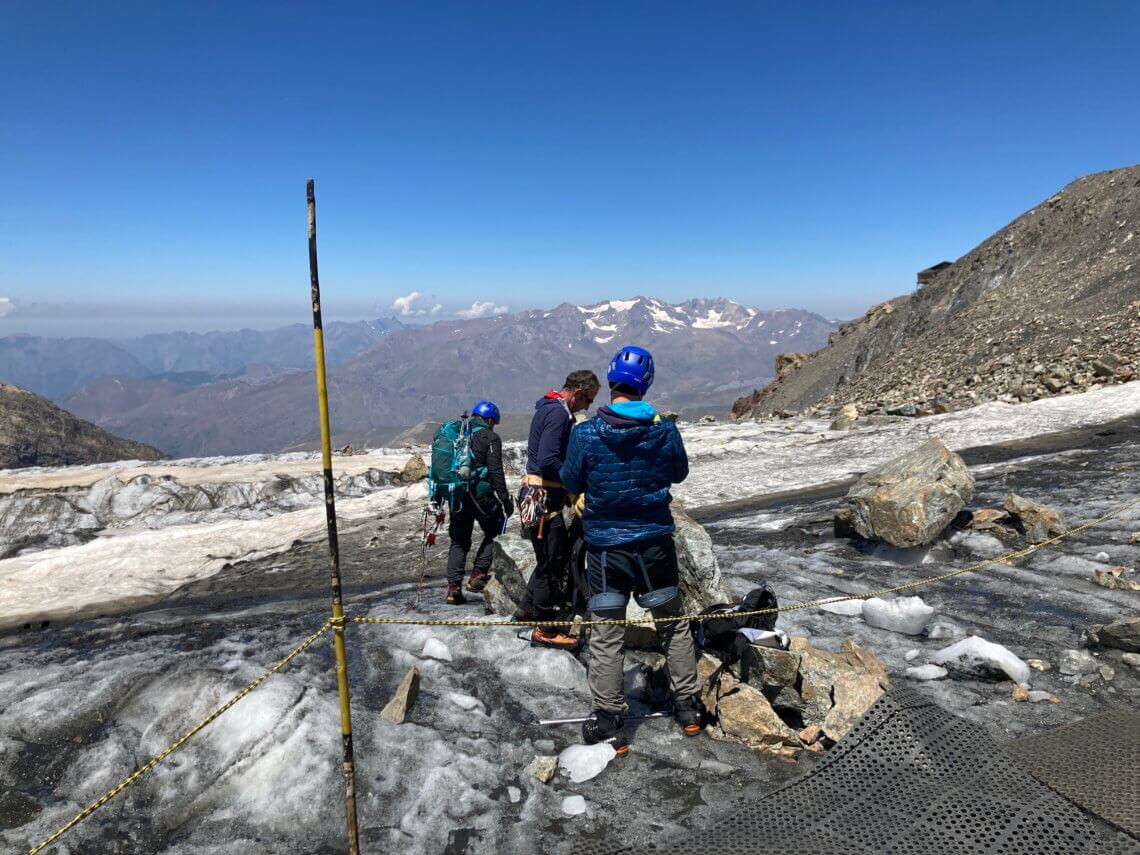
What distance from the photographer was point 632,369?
17.0ft

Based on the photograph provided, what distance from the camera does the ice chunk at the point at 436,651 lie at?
666cm

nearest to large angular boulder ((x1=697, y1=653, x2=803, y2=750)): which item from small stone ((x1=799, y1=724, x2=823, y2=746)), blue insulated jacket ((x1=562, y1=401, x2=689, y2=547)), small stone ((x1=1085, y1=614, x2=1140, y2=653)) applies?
small stone ((x1=799, y1=724, x2=823, y2=746))

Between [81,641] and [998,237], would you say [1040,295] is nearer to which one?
[998,237]

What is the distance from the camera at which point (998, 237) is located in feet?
144

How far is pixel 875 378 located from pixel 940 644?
32320 mm

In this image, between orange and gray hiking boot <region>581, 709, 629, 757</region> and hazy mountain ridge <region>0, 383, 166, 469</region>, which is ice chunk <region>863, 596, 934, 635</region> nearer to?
orange and gray hiking boot <region>581, 709, 629, 757</region>

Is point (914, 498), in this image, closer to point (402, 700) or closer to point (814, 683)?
point (814, 683)

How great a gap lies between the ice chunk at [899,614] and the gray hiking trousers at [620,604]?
10.3 ft

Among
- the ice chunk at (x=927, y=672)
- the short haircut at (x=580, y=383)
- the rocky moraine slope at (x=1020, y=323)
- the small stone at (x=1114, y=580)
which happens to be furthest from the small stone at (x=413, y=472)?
the small stone at (x=1114, y=580)

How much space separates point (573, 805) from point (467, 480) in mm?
4409

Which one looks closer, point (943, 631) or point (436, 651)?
point (436, 651)

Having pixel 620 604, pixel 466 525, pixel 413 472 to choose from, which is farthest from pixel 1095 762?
pixel 413 472

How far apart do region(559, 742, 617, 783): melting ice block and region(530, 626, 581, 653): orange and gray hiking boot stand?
1.54 meters

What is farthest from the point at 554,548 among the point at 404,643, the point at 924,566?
the point at 924,566
